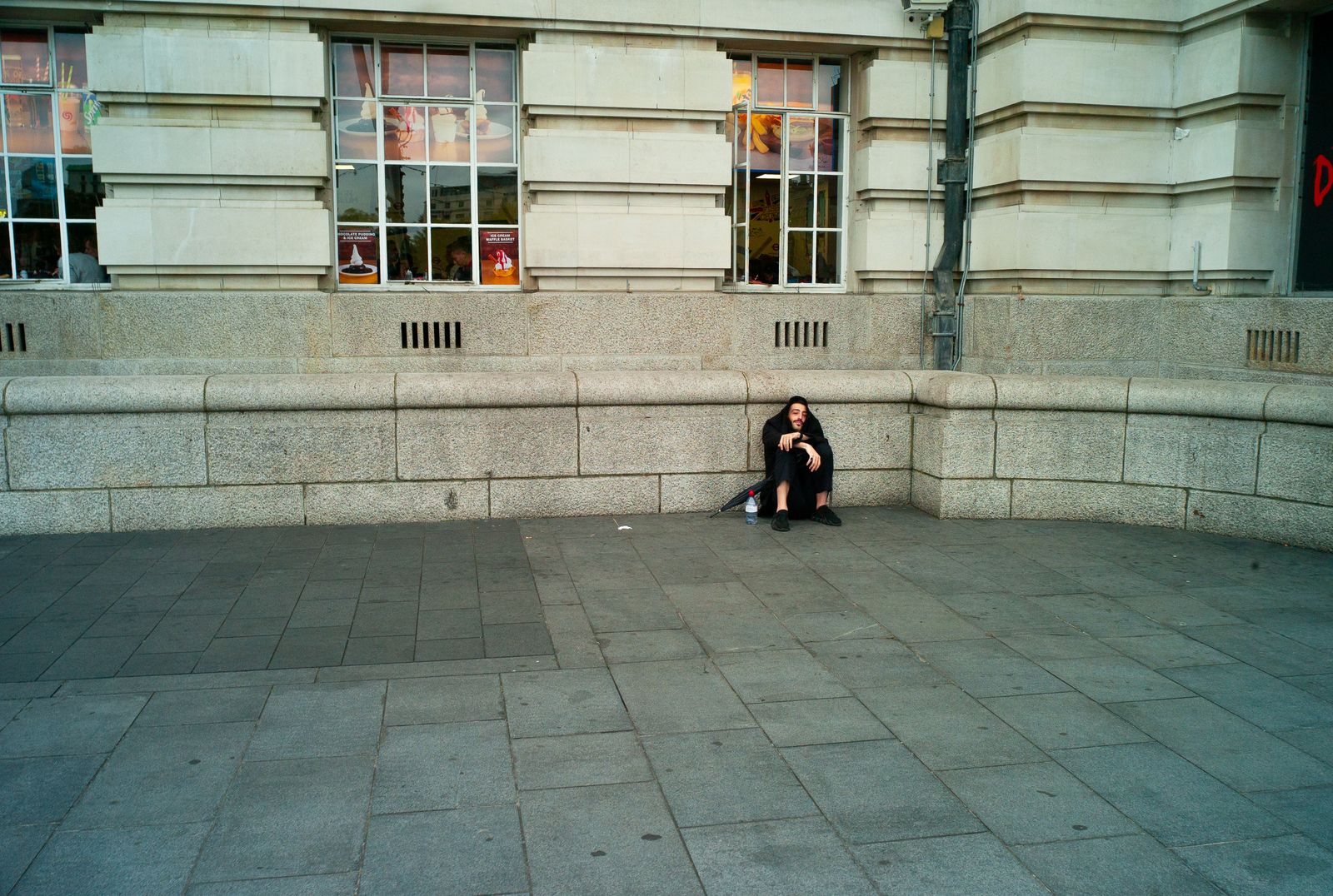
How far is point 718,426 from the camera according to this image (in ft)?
32.1

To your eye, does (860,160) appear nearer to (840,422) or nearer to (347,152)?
(840,422)

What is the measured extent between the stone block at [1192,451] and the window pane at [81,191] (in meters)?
Answer: 10.5

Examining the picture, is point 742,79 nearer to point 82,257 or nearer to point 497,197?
point 497,197

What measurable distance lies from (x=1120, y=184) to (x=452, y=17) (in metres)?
7.35

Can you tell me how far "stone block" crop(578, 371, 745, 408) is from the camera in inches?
373

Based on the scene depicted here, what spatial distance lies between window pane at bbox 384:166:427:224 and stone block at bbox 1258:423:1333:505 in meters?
8.66

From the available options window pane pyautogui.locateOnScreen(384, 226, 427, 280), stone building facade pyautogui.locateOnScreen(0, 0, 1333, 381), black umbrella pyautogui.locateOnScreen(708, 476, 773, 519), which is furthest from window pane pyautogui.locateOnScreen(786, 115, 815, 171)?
black umbrella pyautogui.locateOnScreen(708, 476, 773, 519)

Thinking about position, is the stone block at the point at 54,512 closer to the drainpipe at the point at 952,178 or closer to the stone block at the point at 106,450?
the stone block at the point at 106,450

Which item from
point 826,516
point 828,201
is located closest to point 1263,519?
point 826,516

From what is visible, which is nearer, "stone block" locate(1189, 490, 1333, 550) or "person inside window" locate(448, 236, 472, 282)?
"stone block" locate(1189, 490, 1333, 550)

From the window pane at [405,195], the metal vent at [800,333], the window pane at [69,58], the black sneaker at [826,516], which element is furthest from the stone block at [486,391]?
the window pane at [69,58]

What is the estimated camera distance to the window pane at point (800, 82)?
515 inches

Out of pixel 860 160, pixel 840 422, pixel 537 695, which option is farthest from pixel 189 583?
pixel 860 160

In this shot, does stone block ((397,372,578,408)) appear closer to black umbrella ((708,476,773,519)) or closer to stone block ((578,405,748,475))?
stone block ((578,405,748,475))
